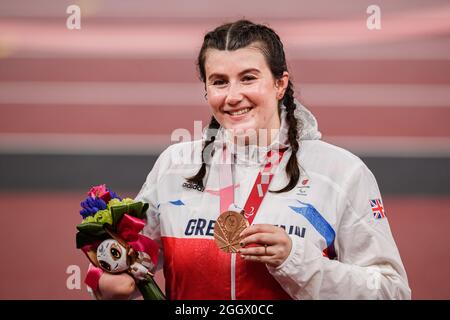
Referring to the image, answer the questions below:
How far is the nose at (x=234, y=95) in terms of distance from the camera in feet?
6.70

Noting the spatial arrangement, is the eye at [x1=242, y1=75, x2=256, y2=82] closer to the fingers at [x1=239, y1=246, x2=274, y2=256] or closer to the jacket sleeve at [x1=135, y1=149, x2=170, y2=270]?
the jacket sleeve at [x1=135, y1=149, x2=170, y2=270]

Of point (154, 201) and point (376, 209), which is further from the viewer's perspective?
point (154, 201)

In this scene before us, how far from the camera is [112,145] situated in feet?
16.6

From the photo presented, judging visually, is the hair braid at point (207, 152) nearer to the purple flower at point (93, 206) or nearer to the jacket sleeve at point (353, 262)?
the purple flower at point (93, 206)

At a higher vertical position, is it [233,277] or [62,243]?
[233,277]

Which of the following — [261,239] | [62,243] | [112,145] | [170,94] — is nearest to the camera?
[261,239]

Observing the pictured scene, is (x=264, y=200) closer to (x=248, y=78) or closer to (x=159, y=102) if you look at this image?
(x=248, y=78)

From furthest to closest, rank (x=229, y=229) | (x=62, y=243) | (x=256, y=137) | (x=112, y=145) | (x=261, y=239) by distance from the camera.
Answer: (x=112, y=145) < (x=62, y=243) < (x=256, y=137) < (x=229, y=229) < (x=261, y=239)

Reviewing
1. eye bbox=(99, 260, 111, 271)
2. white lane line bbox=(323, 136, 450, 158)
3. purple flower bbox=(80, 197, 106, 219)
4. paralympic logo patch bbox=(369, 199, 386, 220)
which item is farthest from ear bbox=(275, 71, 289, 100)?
white lane line bbox=(323, 136, 450, 158)

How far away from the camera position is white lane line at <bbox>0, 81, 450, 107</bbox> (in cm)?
484

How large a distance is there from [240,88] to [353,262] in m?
0.63

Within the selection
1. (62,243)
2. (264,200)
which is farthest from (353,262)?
(62,243)

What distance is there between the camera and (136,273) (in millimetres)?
1991
